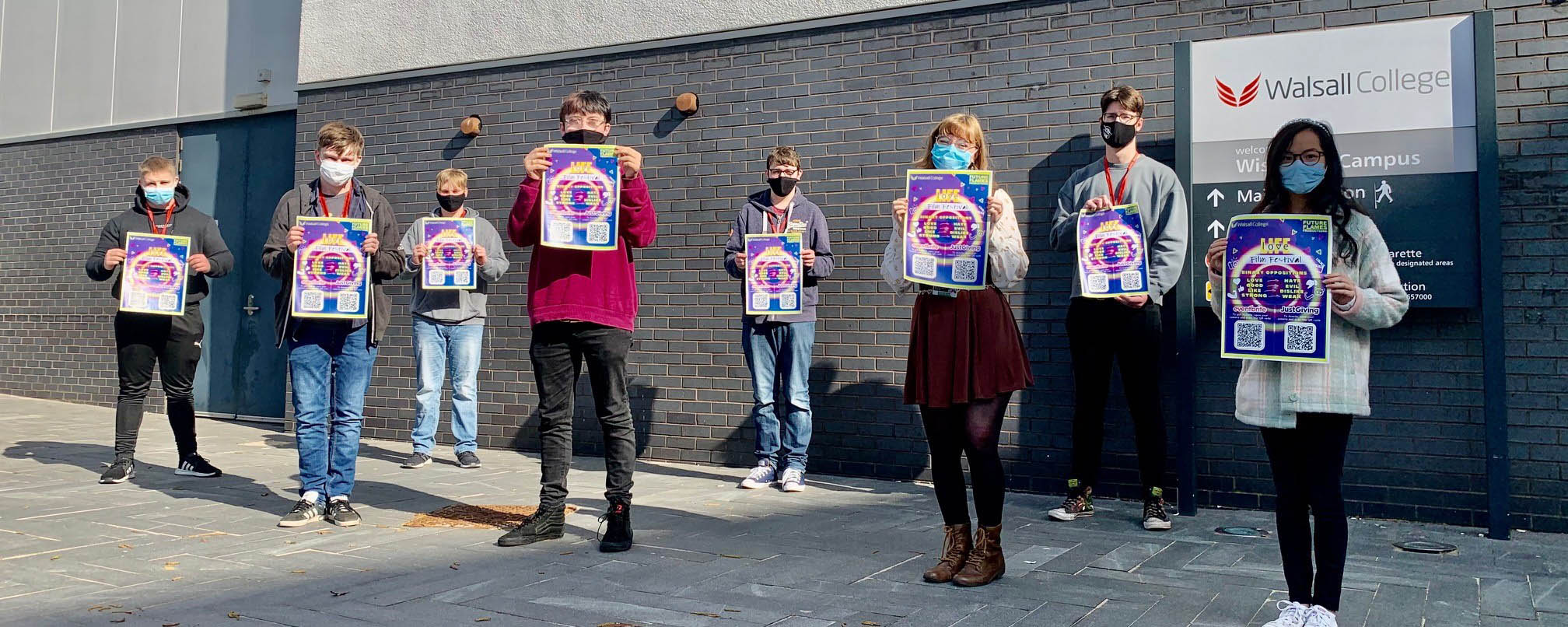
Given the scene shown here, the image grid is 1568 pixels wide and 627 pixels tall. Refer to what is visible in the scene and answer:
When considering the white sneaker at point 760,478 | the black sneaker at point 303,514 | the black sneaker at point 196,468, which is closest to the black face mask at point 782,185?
the white sneaker at point 760,478

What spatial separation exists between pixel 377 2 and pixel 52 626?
7.01 metres

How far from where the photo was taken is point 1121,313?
5.45 meters

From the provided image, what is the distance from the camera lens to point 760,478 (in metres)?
6.55

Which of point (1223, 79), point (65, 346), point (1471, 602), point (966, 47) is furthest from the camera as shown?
point (65, 346)

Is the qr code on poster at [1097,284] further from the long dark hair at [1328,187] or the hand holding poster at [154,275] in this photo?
the hand holding poster at [154,275]

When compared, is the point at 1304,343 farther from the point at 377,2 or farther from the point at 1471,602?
the point at 377,2

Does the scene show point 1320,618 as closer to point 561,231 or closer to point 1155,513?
point 1155,513

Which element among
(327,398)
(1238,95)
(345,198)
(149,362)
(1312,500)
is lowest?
(1312,500)

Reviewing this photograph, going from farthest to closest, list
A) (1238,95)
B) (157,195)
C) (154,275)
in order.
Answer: (157,195), (154,275), (1238,95)

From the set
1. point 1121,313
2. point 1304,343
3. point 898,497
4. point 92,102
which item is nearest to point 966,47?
point 1121,313

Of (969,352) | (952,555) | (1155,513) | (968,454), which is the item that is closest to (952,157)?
(969,352)

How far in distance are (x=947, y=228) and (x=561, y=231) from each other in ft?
4.96

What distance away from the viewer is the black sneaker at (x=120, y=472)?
6.35 metres

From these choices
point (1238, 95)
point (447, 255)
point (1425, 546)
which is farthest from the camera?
point (447, 255)
